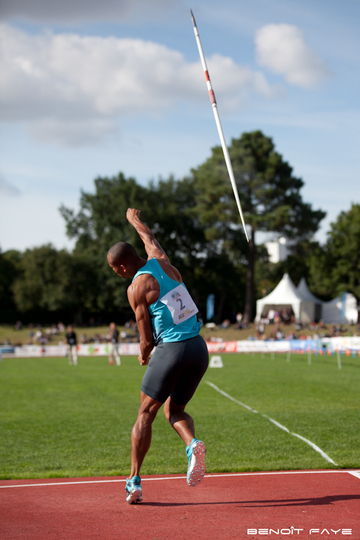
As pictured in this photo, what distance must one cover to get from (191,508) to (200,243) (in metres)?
63.8

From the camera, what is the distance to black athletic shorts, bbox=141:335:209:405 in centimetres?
454

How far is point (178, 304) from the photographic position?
15.4 feet

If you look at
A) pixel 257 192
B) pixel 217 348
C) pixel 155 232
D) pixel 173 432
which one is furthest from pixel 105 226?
pixel 173 432

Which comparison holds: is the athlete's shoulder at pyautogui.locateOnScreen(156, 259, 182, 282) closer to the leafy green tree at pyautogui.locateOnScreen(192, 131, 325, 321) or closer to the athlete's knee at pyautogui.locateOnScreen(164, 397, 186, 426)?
the athlete's knee at pyautogui.locateOnScreen(164, 397, 186, 426)

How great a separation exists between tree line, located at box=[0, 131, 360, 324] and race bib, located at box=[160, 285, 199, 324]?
5078 centimetres

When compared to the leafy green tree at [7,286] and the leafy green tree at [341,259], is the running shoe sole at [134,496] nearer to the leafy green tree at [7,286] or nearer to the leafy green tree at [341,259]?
the leafy green tree at [341,259]

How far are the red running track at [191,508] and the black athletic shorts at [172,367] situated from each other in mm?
961

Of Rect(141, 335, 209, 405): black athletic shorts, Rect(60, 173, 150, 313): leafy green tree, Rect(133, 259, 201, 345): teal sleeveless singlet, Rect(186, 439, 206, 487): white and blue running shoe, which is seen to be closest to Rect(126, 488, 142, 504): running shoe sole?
Rect(186, 439, 206, 487): white and blue running shoe

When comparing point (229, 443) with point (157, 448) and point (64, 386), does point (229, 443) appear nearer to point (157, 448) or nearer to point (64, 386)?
point (157, 448)

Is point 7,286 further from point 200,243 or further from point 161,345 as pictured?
point 161,345

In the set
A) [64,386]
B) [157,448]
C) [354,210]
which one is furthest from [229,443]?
[354,210]

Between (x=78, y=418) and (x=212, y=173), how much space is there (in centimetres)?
4918

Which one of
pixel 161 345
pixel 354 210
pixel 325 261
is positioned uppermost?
pixel 354 210

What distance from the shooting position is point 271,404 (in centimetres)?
1168
